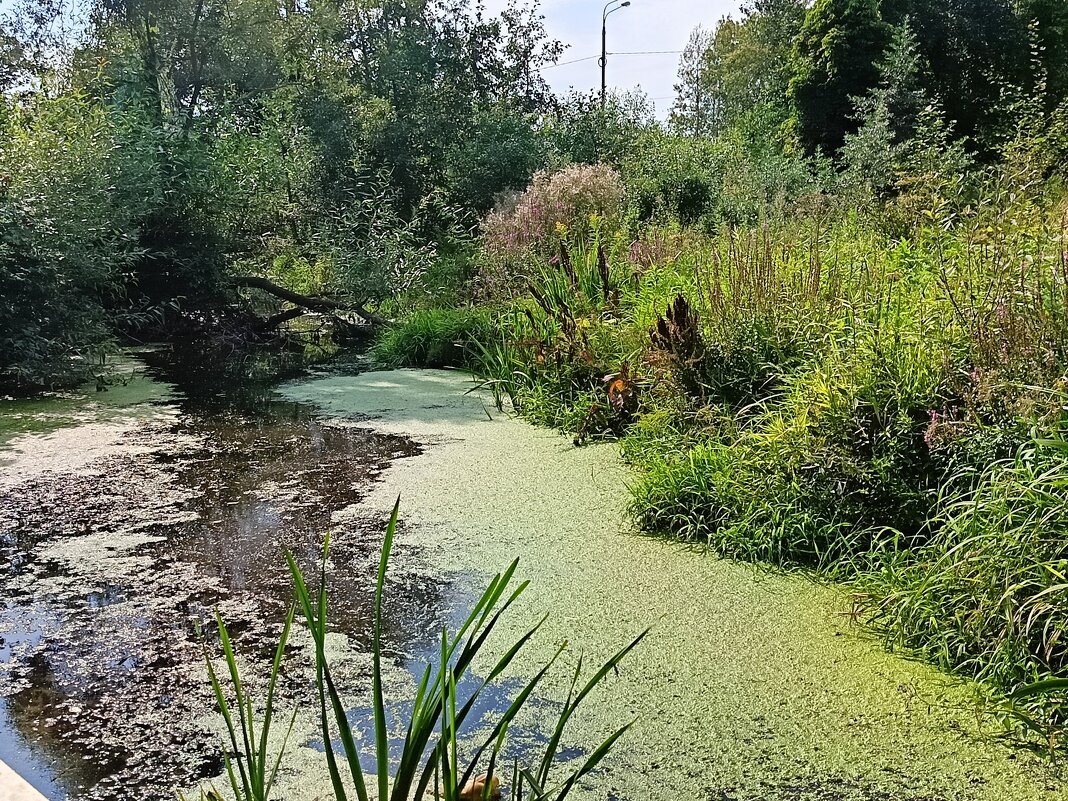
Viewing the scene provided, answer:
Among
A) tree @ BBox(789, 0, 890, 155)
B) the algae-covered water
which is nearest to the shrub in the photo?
the algae-covered water

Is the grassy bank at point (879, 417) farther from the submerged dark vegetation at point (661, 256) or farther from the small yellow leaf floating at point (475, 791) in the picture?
the small yellow leaf floating at point (475, 791)

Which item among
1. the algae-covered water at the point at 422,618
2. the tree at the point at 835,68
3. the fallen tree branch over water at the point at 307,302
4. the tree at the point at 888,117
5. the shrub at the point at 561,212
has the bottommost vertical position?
the algae-covered water at the point at 422,618

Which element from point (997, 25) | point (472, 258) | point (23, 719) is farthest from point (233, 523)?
point (997, 25)

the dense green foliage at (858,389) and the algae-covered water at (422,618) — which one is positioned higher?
the dense green foliage at (858,389)

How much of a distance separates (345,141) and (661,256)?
278 inches

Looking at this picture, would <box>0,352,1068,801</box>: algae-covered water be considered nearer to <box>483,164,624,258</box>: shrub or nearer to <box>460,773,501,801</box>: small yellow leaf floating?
<box>460,773,501,801</box>: small yellow leaf floating

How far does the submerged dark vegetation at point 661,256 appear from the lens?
263cm

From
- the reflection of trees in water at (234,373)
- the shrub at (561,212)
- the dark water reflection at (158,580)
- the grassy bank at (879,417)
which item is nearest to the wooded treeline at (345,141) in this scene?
the reflection of trees in water at (234,373)

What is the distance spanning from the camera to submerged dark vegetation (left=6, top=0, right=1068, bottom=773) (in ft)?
8.64

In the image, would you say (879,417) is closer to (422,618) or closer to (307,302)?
(422,618)

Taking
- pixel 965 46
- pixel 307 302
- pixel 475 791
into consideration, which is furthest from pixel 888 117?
pixel 475 791

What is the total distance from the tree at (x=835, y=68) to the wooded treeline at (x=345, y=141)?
36 mm

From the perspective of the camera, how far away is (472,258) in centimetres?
895

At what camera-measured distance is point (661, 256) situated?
554 cm
